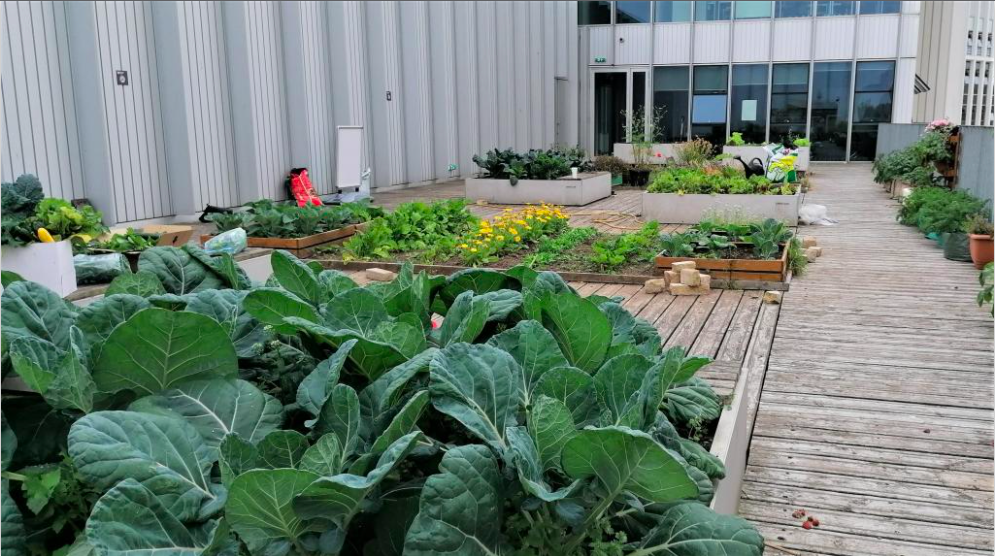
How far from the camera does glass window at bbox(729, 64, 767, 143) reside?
85.9 feet

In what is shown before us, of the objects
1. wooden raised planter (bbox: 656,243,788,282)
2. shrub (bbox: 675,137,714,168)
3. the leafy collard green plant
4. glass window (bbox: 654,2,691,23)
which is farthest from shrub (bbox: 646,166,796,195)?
glass window (bbox: 654,2,691,23)

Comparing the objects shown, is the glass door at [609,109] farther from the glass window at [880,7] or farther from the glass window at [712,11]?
the glass window at [880,7]

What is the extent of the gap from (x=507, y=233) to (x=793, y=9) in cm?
2050

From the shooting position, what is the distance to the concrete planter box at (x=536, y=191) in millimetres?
14148

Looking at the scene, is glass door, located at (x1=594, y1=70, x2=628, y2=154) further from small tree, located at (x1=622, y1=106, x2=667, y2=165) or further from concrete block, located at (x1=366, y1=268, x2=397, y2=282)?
concrete block, located at (x1=366, y1=268, x2=397, y2=282)

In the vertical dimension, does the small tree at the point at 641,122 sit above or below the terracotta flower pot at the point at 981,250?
above

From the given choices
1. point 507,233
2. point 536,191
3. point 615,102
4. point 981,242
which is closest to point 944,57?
point 615,102

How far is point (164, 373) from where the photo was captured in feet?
5.23

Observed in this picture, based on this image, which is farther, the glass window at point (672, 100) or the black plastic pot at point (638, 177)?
the glass window at point (672, 100)

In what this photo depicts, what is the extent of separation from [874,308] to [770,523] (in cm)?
412

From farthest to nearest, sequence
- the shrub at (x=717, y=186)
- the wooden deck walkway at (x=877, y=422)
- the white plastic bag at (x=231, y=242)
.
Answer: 1. the shrub at (x=717, y=186)
2. the white plastic bag at (x=231, y=242)
3. the wooden deck walkway at (x=877, y=422)

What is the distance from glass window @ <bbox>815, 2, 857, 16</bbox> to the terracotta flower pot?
19.3m

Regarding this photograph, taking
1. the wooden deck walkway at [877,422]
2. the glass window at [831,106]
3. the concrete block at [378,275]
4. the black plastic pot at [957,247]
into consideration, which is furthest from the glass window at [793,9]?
the concrete block at [378,275]

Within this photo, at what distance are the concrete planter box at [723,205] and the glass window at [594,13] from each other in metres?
17.7
